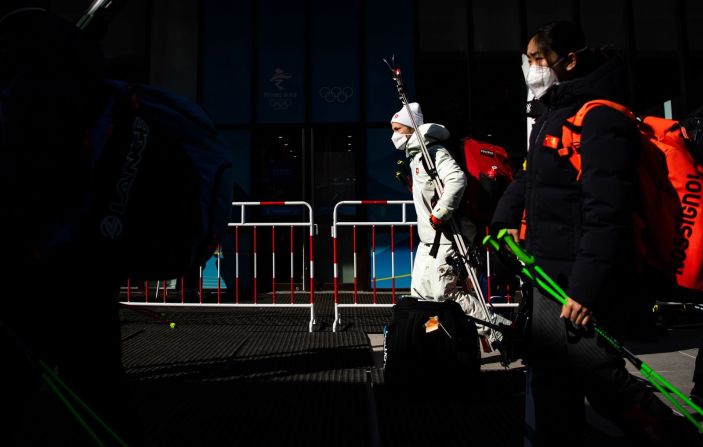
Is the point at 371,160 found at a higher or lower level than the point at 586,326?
higher

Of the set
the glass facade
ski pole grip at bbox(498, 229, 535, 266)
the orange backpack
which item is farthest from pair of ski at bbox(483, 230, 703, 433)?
the glass facade

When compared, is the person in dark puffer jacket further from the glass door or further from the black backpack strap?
the glass door

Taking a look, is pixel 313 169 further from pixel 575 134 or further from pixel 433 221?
pixel 575 134

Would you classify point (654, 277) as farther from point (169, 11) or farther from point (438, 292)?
point (169, 11)

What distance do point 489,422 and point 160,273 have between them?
218 cm

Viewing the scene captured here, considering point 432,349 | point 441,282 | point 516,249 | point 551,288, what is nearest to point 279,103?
point 441,282

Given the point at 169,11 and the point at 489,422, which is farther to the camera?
the point at 169,11

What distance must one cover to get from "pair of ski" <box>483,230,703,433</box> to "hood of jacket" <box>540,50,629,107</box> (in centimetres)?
55

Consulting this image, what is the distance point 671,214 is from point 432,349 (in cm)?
192

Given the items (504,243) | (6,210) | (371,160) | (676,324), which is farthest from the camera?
(371,160)

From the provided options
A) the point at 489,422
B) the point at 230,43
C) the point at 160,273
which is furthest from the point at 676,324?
the point at 230,43

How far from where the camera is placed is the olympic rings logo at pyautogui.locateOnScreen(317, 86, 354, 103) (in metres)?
9.02

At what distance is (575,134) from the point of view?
1779 mm

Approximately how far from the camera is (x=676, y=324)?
575 centimetres
